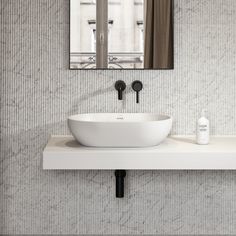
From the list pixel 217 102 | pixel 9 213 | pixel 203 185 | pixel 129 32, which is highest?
pixel 129 32

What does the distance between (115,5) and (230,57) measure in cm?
77

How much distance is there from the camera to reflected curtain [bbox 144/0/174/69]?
9.38ft

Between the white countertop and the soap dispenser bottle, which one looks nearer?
the white countertop

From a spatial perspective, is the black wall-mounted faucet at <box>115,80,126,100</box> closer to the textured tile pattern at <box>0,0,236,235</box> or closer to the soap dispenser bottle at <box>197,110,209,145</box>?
the textured tile pattern at <box>0,0,236,235</box>

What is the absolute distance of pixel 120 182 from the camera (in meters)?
2.79

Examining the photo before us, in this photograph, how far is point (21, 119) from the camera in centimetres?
288

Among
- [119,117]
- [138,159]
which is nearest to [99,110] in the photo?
[119,117]

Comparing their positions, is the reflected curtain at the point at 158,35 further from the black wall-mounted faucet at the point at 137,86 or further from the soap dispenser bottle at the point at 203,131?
the soap dispenser bottle at the point at 203,131

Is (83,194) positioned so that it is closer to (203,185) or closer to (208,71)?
(203,185)

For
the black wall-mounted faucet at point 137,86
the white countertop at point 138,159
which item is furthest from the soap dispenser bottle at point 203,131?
the black wall-mounted faucet at point 137,86

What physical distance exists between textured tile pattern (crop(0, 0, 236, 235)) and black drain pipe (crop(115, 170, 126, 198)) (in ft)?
0.39

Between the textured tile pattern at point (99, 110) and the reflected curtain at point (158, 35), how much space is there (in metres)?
0.05

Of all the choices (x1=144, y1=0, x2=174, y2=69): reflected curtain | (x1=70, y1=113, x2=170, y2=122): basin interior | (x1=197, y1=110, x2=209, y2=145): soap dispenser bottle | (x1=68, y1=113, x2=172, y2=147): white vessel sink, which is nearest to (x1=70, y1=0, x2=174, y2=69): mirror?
(x1=144, y1=0, x2=174, y2=69): reflected curtain

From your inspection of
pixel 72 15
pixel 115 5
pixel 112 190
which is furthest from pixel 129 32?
pixel 112 190
